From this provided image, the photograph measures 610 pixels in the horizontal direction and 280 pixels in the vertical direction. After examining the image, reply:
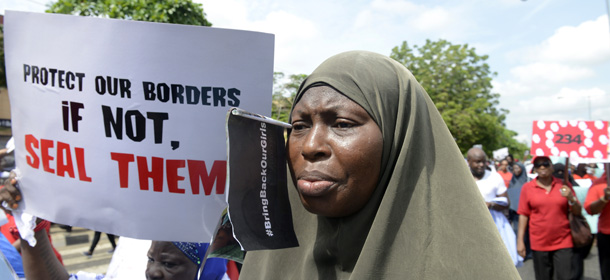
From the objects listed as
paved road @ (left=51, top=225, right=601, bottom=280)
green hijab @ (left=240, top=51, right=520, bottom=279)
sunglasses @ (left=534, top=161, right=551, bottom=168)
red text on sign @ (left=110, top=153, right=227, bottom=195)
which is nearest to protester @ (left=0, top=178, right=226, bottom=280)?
red text on sign @ (left=110, top=153, right=227, bottom=195)

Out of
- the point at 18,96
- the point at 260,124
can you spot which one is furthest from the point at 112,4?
the point at 260,124

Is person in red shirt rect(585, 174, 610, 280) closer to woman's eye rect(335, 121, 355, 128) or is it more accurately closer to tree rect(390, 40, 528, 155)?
woman's eye rect(335, 121, 355, 128)

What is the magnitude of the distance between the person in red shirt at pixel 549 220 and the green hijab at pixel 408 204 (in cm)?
475

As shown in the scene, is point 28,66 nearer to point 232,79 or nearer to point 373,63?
point 232,79

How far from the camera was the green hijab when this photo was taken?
53.7 inches

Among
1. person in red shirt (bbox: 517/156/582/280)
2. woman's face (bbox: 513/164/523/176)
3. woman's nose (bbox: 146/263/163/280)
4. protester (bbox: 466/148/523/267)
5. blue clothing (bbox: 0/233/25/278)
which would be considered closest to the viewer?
woman's nose (bbox: 146/263/163/280)

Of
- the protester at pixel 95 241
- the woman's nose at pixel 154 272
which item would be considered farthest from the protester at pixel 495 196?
the protester at pixel 95 241

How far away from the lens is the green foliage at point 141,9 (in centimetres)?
956

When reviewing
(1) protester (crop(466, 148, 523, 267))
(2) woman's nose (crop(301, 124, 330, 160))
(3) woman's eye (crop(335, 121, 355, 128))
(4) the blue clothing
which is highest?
(3) woman's eye (crop(335, 121, 355, 128))

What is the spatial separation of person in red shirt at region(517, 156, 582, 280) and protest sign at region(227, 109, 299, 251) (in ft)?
16.3

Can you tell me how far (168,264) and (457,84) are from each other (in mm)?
28841

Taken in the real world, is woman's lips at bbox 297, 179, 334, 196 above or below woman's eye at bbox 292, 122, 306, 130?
below

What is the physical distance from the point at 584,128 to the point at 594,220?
A: 245 cm

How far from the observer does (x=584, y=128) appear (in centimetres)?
638
